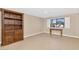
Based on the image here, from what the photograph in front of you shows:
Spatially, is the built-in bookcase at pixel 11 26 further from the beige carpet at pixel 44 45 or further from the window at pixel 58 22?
the window at pixel 58 22

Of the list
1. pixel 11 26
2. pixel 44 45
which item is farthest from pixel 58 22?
pixel 11 26

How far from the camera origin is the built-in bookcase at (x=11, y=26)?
17.1 feet

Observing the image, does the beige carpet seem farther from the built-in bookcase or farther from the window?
the window

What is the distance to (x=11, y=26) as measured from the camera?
607 cm

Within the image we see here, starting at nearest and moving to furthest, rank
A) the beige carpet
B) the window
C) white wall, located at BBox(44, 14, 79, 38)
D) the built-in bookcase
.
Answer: the beige carpet < the built-in bookcase < white wall, located at BBox(44, 14, 79, 38) < the window

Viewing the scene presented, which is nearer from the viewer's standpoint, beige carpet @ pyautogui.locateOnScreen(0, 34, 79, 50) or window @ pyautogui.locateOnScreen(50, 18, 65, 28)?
beige carpet @ pyautogui.locateOnScreen(0, 34, 79, 50)

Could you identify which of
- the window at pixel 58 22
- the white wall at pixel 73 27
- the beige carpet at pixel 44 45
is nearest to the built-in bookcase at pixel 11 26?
the beige carpet at pixel 44 45

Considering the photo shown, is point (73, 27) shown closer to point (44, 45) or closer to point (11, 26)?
point (44, 45)

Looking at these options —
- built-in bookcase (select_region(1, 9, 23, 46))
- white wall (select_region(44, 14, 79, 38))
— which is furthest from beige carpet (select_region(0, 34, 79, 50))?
white wall (select_region(44, 14, 79, 38))

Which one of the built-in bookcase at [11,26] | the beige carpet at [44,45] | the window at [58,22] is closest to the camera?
the beige carpet at [44,45]

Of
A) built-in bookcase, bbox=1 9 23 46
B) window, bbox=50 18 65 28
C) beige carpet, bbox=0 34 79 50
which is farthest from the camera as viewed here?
window, bbox=50 18 65 28

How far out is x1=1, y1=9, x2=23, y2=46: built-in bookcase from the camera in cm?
522
